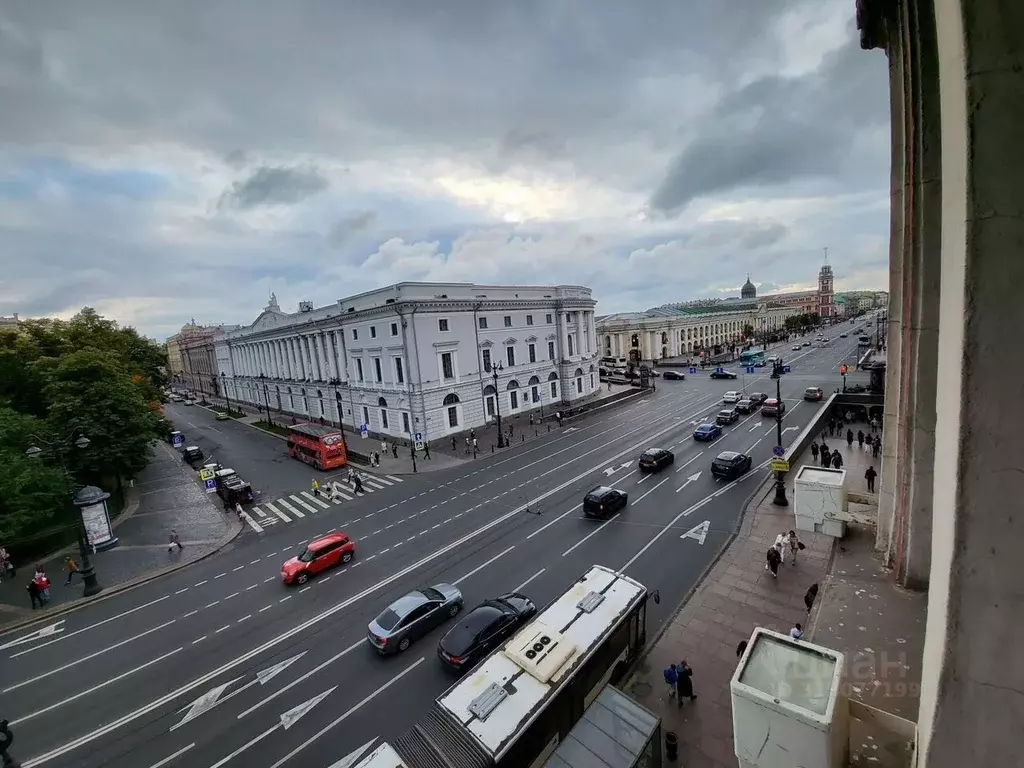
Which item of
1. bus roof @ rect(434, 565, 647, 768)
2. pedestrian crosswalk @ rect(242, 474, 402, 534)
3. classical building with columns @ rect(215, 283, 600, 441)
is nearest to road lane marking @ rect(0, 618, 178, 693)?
pedestrian crosswalk @ rect(242, 474, 402, 534)

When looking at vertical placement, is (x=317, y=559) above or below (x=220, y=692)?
above

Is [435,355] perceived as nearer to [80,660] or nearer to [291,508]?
[291,508]

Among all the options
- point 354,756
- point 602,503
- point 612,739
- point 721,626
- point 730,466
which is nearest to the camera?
point 612,739

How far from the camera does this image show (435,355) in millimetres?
37781

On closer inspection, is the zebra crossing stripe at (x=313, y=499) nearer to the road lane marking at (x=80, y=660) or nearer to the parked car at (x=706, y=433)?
the road lane marking at (x=80, y=660)

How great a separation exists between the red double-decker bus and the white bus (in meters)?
26.1

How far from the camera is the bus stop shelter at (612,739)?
7.43 meters

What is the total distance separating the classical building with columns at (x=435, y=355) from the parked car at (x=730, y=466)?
18.2 meters

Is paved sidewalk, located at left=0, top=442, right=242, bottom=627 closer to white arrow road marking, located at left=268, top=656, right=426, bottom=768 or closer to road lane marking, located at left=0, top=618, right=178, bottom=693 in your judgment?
road lane marking, located at left=0, top=618, right=178, bottom=693

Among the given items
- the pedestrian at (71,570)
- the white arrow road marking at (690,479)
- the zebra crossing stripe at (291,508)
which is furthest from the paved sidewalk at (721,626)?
the pedestrian at (71,570)

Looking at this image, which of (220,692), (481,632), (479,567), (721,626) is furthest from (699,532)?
(220,692)

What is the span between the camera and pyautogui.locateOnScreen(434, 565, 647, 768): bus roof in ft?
26.9

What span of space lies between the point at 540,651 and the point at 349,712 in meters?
5.48

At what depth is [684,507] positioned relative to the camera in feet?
69.5
